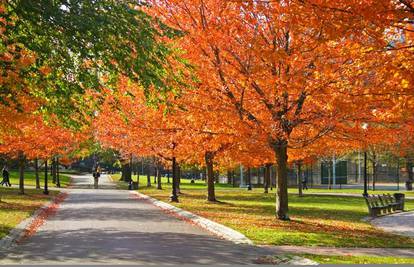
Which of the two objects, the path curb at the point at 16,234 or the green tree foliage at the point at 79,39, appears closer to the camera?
the green tree foliage at the point at 79,39

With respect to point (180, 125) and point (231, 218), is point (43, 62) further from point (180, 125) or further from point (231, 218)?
point (231, 218)

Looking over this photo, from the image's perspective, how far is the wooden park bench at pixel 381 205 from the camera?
21.7 metres

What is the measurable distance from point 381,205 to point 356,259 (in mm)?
13975

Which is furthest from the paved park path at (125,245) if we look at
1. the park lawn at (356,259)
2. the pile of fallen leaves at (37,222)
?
the park lawn at (356,259)

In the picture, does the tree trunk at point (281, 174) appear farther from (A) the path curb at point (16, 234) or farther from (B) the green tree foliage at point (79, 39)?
(A) the path curb at point (16, 234)

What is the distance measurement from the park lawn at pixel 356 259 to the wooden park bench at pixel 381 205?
11.5m

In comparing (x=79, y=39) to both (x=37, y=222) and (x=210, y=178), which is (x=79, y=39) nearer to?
(x=37, y=222)

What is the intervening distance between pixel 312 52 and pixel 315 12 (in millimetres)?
5525

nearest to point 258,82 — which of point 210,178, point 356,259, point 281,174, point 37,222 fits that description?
point 281,174

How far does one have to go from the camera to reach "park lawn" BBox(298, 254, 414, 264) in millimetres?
9930

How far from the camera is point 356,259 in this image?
10.3m

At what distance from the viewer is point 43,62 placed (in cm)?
1064

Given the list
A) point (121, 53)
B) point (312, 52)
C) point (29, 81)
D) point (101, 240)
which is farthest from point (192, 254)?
point (312, 52)

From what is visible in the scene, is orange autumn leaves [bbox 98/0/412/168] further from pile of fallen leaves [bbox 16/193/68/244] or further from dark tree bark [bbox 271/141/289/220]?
pile of fallen leaves [bbox 16/193/68/244]
